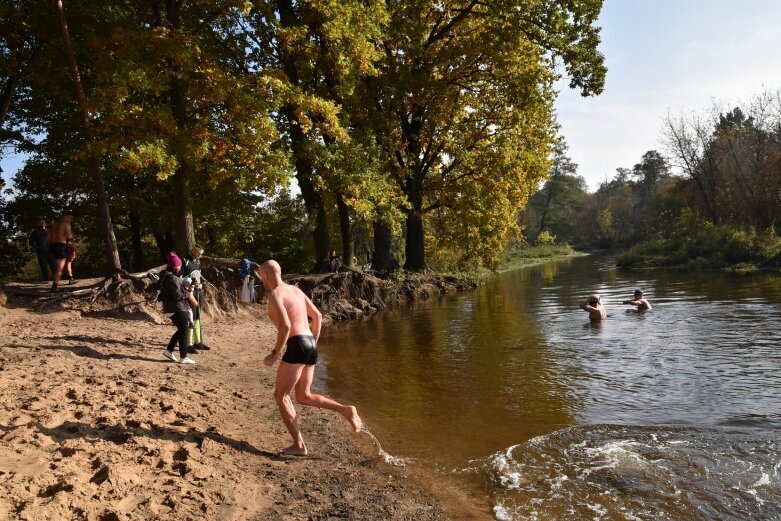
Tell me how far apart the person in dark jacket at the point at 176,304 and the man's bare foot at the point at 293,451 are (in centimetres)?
428

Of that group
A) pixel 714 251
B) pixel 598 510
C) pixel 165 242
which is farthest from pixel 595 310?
pixel 714 251

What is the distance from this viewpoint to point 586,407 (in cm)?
704

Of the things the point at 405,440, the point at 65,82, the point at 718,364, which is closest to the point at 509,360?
the point at 718,364

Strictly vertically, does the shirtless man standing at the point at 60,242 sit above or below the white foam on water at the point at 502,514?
above

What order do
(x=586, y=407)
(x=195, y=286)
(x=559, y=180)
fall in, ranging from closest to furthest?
(x=586, y=407)
(x=195, y=286)
(x=559, y=180)

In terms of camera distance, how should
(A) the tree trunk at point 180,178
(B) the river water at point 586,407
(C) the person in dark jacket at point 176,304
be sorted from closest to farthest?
(B) the river water at point 586,407
(C) the person in dark jacket at point 176,304
(A) the tree trunk at point 180,178

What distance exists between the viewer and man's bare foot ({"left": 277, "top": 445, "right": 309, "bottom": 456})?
544 cm

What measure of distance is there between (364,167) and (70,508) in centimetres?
1525

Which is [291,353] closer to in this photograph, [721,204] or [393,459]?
[393,459]

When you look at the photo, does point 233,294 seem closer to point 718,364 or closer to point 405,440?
point 405,440

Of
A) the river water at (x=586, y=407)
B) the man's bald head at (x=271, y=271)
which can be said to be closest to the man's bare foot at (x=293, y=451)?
the river water at (x=586, y=407)

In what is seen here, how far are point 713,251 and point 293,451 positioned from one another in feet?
117

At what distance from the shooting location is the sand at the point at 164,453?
3.97 m

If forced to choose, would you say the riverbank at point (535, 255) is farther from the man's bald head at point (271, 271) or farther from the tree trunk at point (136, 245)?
the man's bald head at point (271, 271)
